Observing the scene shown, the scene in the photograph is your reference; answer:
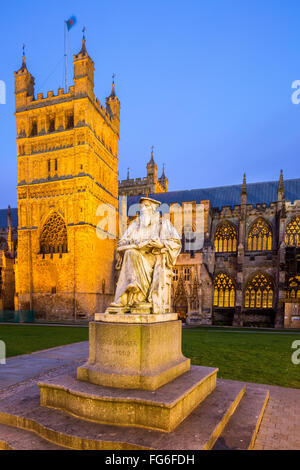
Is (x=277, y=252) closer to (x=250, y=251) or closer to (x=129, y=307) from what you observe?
(x=250, y=251)

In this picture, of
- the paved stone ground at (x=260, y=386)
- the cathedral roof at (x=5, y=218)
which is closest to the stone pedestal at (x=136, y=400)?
the paved stone ground at (x=260, y=386)

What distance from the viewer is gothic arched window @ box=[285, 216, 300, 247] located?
25.8 m

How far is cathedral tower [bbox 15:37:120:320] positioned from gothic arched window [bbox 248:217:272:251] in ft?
48.5

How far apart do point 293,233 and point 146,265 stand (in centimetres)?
2524

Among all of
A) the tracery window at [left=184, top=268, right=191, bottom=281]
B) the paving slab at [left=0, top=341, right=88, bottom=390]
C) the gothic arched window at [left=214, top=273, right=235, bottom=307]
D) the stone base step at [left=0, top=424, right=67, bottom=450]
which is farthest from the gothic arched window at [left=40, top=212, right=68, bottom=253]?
the stone base step at [left=0, top=424, right=67, bottom=450]

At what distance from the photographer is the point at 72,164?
83.5ft

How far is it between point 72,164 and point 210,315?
62.0ft

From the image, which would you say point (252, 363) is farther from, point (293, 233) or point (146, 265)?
point (293, 233)

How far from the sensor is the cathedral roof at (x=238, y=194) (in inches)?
1237

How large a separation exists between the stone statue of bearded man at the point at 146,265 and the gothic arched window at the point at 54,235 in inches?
853

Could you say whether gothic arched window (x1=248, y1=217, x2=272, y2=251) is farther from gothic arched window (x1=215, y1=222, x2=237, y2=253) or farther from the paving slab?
the paving slab

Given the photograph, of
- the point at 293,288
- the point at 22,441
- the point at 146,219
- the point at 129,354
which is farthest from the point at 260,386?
the point at 293,288

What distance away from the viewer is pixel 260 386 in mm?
5762

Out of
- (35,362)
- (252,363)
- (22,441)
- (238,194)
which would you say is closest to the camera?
(22,441)
